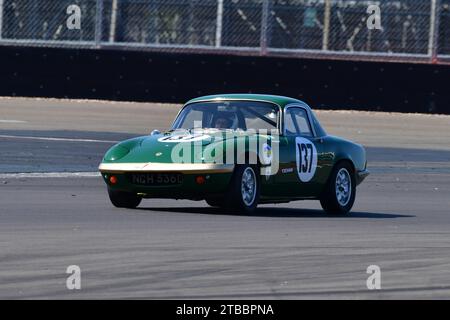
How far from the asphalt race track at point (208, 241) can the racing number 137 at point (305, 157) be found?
0.46 meters

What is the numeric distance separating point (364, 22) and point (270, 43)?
1944 millimetres

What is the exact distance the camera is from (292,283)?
8.20m

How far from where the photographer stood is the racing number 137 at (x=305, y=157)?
13.1m

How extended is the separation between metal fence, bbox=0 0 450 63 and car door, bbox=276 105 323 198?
13.4 metres

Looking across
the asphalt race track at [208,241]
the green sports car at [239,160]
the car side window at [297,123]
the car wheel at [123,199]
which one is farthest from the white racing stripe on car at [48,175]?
the car side window at [297,123]

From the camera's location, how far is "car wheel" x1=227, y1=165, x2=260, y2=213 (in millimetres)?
12141

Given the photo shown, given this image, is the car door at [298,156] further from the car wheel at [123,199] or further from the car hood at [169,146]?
the car wheel at [123,199]

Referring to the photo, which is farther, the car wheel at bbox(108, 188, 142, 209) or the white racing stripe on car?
the white racing stripe on car

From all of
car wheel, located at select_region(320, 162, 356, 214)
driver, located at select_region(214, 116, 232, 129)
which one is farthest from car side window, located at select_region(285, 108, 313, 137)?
driver, located at select_region(214, 116, 232, 129)

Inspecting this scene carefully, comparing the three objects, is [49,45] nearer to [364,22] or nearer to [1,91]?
[1,91]

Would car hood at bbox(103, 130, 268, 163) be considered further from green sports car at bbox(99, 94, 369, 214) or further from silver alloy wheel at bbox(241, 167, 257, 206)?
silver alloy wheel at bbox(241, 167, 257, 206)

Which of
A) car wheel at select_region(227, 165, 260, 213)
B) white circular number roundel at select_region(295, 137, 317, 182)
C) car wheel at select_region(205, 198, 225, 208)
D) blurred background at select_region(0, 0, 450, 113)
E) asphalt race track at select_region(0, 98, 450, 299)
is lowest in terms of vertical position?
asphalt race track at select_region(0, 98, 450, 299)

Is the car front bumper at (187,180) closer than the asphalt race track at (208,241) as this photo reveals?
No

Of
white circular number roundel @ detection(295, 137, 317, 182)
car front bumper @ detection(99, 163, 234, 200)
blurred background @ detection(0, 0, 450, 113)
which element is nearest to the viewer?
car front bumper @ detection(99, 163, 234, 200)
